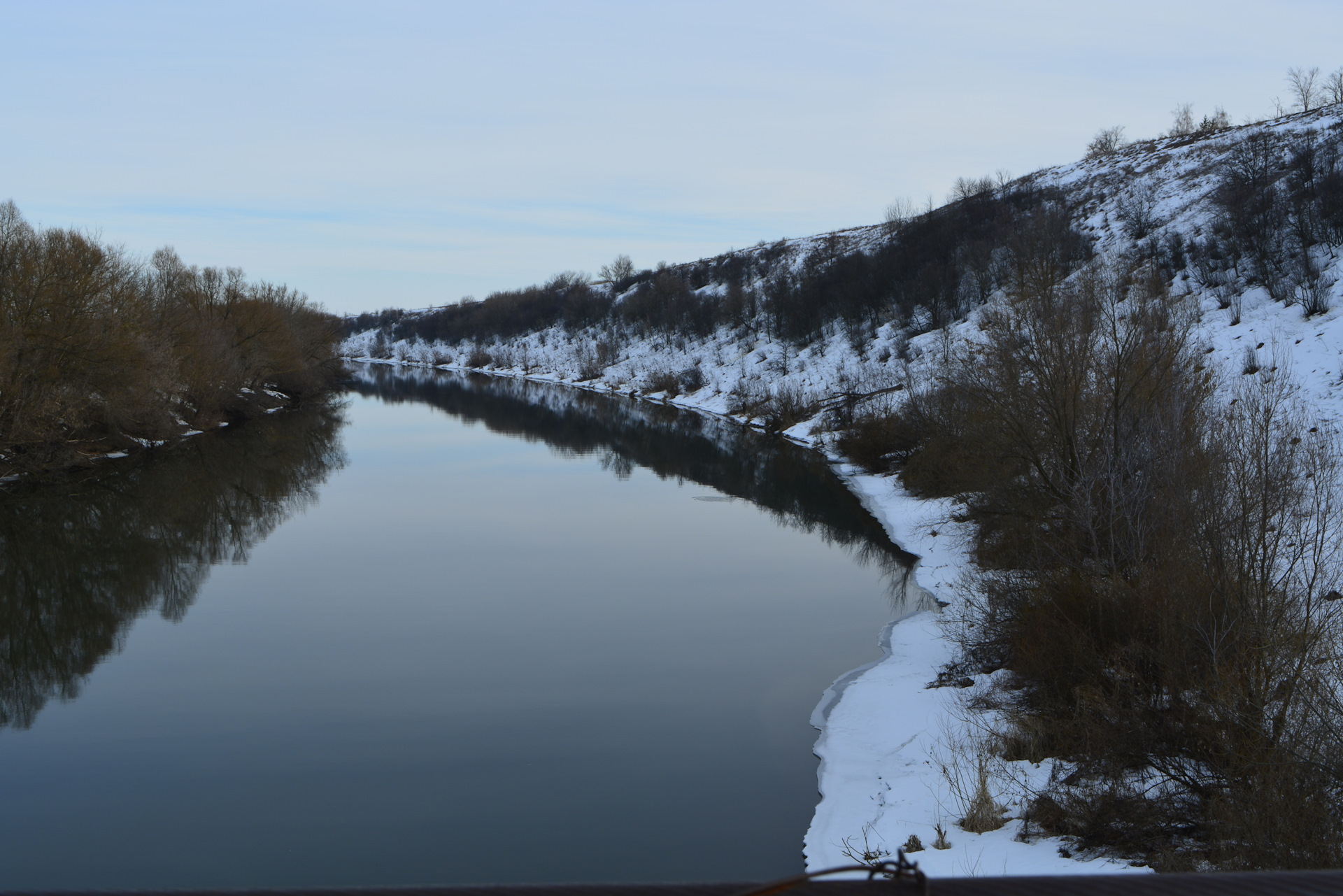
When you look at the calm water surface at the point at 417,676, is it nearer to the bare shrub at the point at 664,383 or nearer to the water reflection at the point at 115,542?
the water reflection at the point at 115,542

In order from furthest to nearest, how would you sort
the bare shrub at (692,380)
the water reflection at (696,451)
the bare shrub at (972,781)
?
the bare shrub at (692,380), the water reflection at (696,451), the bare shrub at (972,781)

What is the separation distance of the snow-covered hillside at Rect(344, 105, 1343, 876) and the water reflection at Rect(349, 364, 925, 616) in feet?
2.39

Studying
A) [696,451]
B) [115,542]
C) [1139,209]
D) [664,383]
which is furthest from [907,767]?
[664,383]

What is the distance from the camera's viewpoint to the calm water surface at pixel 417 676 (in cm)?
856

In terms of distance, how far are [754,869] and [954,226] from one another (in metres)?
52.8

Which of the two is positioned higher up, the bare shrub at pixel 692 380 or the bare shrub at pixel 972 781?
the bare shrub at pixel 692 380

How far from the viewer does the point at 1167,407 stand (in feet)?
38.2

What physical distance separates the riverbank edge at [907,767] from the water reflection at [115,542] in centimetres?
966

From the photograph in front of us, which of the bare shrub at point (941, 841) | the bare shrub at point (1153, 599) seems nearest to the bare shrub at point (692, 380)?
the bare shrub at point (1153, 599)

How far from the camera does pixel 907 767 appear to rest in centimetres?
955

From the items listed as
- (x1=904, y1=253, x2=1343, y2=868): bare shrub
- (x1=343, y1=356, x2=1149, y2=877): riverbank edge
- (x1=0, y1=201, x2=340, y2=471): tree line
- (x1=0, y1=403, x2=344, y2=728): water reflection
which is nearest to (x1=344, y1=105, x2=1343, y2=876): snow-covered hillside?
(x1=343, y1=356, x2=1149, y2=877): riverbank edge

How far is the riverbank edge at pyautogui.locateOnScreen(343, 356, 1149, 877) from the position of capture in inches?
291

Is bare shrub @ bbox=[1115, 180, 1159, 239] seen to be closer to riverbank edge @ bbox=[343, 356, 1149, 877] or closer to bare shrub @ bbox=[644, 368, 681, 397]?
bare shrub @ bbox=[644, 368, 681, 397]

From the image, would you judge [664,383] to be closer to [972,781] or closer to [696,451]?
[696,451]
